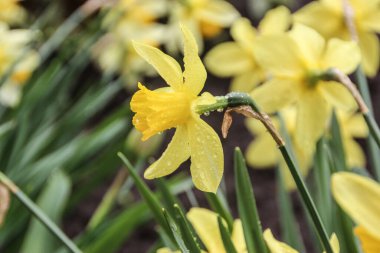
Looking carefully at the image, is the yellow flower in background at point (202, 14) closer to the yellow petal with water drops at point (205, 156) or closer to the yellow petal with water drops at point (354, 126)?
the yellow petal with water drops at point (354, 126)

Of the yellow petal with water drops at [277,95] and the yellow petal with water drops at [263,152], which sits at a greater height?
the yellow petal with water drops at [277,95]

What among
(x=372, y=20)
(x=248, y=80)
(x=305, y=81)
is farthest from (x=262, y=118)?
(x=248, y=80)

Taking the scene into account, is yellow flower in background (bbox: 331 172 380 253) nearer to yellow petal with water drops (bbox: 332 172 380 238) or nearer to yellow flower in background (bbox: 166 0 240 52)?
yellow petal with water drops (bbox: 332 172 380 238)

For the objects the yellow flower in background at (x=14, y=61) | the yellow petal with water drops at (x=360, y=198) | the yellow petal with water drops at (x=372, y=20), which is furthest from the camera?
the yellow flower in background at (x=14, y=61)

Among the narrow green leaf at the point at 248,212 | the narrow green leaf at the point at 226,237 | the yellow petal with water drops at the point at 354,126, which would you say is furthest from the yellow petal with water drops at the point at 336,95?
Answer: the yellow petal with water drops at the point at 354,126

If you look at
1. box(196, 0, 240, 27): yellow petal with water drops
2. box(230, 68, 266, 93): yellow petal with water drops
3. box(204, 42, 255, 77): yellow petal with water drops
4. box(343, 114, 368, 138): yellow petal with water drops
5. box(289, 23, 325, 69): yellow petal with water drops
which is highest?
box(289, 23, 325, 69): yellow petal with water drops

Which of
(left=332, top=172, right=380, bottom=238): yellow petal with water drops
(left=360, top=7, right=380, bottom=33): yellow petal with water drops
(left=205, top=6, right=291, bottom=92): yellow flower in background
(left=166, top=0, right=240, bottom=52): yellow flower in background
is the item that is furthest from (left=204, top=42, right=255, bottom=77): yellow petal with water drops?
(left=332, top=172, right=380, bottom=238): yellow petal with water drops
